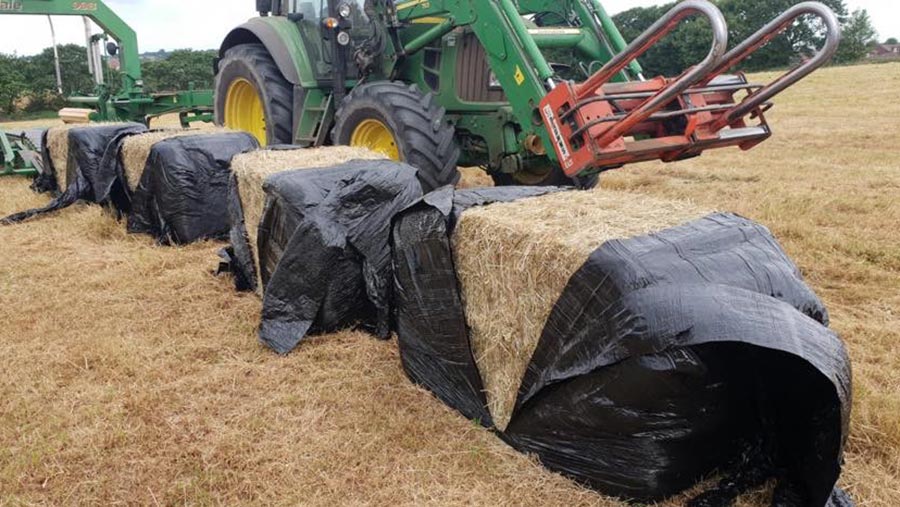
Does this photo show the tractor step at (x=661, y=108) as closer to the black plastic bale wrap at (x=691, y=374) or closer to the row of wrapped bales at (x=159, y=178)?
the black plastic bale wrap at (x=691, y=374)

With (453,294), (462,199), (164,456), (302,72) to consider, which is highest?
(302,72)

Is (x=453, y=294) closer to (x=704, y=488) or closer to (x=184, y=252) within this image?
(x=704, y=488)

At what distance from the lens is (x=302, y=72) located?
6531mm

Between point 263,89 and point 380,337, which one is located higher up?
point 263,89

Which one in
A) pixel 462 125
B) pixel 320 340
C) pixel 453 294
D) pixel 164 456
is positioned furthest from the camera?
pixel 462 125

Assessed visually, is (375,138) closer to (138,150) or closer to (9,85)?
(138,150)

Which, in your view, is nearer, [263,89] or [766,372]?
[766,372]

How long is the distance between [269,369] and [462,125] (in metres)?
3.22

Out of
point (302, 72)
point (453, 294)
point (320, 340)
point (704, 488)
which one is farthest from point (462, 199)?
point (302, 72)

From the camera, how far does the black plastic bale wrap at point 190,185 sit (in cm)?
516

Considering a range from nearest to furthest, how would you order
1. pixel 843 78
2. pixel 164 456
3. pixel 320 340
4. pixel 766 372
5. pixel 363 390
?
pixel 766 372
pixel 164 456
pixel 363 390
pixel 320 340
pixel 843 78

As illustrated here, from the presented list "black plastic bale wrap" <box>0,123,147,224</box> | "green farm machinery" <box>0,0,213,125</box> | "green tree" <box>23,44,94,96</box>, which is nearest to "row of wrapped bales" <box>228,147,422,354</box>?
"black plastic bale wrap" <box>0,123,147,224</box>

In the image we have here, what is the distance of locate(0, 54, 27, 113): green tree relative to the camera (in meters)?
25.4

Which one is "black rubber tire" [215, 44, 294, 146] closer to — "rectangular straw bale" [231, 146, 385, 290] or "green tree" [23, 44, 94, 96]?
"rectangular straw bale" [231, 146, 385, 290]
